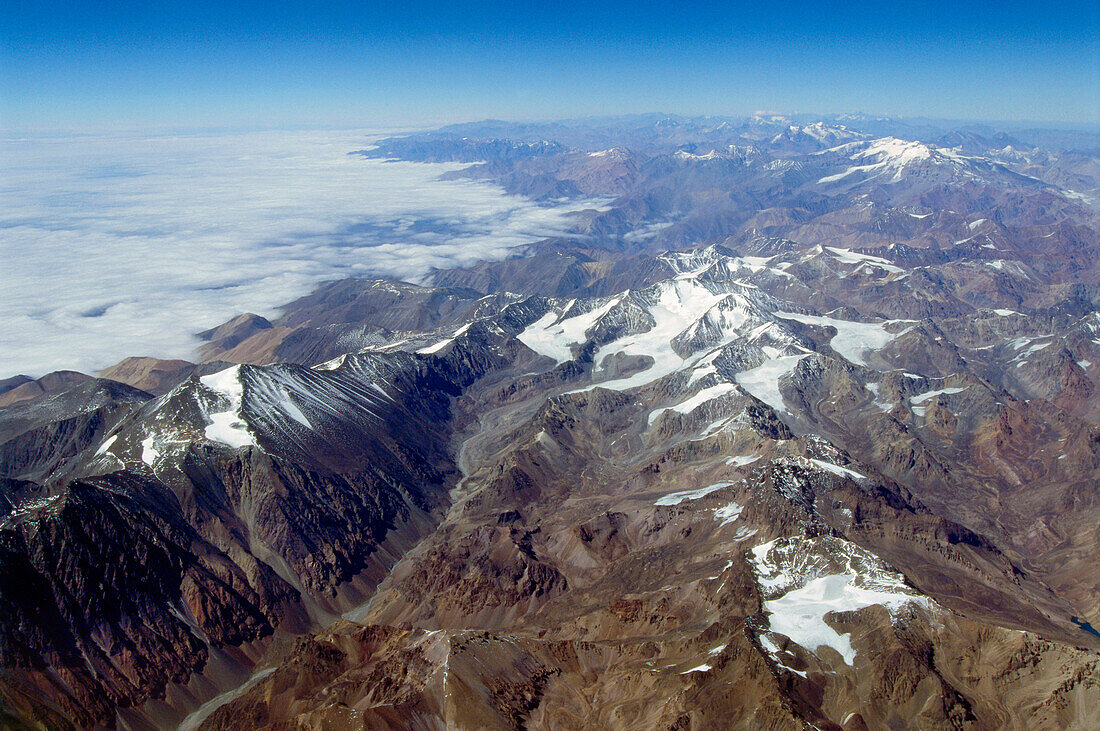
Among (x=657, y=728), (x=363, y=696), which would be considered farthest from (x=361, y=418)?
(x=657, y=728)

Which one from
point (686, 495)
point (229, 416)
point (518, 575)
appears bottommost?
point (518, 575)

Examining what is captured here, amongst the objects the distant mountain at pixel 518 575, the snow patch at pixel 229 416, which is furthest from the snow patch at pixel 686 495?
the snow patch at pixel 229 416

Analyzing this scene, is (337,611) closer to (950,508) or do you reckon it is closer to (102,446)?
(102,446)

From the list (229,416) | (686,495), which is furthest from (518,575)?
(229,416)

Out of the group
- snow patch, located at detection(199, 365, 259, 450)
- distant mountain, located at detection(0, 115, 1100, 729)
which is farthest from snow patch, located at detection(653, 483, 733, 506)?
snow patch, located at detection(199, 365, 259, 450)

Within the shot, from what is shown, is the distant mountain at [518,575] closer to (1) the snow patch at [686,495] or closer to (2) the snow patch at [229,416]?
(2) the snow patch at [229,416]

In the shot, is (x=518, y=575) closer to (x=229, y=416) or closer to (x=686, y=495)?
(x=686, y=495)

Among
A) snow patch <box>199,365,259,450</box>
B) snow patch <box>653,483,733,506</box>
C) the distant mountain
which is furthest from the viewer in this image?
snow patch <box>199,365,259,450</box>

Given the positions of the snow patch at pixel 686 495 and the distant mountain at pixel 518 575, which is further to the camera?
the snow patch at pixel 686 495

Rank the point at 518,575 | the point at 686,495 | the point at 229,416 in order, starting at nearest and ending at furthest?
the point at 518,575 → the point at 686,495 → the point at 229,416

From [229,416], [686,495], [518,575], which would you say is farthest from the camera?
[229,416]

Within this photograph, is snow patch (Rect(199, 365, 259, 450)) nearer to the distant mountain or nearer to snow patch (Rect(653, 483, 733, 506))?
the distant mountain
